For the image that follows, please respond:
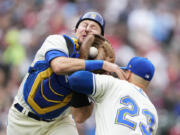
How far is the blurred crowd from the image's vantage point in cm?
944

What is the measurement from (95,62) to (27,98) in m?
0.94

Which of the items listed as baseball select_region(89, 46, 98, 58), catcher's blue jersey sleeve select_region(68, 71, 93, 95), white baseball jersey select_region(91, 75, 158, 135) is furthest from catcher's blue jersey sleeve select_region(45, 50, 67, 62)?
white baseball jersey select_region(91, 75, 158, 135)

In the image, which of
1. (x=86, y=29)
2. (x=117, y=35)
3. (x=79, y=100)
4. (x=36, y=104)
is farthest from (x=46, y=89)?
(x=117, y=35)

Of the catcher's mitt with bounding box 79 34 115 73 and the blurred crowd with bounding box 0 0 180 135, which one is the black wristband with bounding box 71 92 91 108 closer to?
the catcher's mitt with bounding box 79 34 115 73

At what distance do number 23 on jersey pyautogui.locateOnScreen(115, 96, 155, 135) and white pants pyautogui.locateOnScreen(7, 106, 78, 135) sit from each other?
3.61 feet

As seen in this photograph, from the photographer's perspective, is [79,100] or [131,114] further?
[79,100]

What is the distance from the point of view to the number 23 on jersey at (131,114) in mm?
4211

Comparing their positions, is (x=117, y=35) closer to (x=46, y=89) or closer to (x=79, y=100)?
(x=79, y=100)

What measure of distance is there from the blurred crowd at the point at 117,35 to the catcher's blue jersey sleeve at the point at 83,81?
4.62 meters

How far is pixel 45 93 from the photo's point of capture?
4852 mm

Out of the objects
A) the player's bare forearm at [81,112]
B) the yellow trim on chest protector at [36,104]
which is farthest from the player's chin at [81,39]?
Result: the player's bare forearm at [81,112]

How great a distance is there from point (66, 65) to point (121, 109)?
0.75 m

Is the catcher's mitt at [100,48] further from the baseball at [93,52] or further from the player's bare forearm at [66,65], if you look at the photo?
the player's bare forearm at [66,65]

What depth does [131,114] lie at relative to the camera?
422 centimetres
